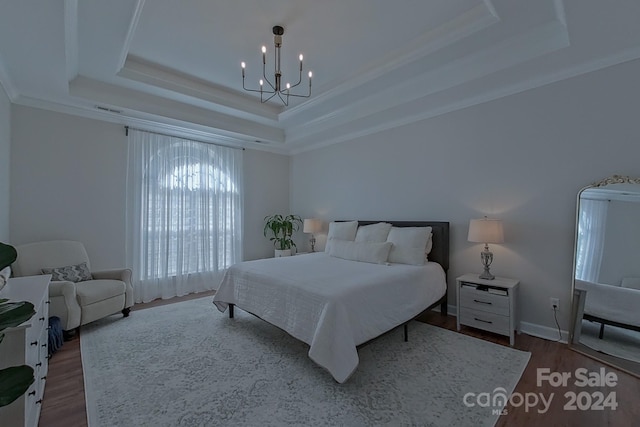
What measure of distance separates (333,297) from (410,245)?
1.72 meters

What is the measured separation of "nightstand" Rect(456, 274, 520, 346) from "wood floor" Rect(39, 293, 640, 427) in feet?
0.58

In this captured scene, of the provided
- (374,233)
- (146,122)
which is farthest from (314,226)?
(146,122)

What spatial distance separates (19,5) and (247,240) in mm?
4315

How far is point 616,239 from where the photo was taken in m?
2.56

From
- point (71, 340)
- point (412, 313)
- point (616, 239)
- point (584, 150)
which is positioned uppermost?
point (584, 150)

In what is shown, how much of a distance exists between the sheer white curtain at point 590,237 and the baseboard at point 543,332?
2.07 feet

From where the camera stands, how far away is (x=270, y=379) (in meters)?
2.26

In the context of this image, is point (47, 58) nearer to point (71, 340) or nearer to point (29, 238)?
point (29, 238)

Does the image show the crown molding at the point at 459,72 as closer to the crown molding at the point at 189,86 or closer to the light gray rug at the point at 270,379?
the crown molding at the point at 189,86

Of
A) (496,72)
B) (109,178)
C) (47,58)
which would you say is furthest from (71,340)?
(496,72)

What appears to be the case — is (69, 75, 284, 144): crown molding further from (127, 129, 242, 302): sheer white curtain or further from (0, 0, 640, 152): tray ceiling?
(127, 129, 242, 302): sheer white curtain

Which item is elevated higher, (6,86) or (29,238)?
(6,86)

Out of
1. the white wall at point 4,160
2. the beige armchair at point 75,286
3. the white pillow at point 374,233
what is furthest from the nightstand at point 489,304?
the white wall at point 4,160

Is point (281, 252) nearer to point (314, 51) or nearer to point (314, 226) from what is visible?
point (314, 226)
